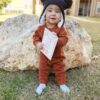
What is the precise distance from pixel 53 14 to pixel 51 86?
787 millimetres

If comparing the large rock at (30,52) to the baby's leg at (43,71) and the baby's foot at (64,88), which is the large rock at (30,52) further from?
the baby's foot at (64,88)

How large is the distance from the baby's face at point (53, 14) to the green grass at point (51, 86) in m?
0.72

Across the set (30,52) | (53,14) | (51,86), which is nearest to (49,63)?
(51,86)

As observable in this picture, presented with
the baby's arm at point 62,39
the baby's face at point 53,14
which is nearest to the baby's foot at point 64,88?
the baby's arm at point 62,39

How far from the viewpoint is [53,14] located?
2.46 metres

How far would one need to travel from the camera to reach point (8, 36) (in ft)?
11.4

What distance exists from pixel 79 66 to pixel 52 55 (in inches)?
31.1

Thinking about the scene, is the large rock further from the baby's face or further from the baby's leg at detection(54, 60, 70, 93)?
the baby's face

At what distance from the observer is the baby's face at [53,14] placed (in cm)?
245

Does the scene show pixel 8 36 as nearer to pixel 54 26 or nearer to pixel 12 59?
pixel 12 59

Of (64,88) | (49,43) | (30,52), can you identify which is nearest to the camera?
(49,43)

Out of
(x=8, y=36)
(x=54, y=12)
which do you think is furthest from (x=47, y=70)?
(x=8, y=36)

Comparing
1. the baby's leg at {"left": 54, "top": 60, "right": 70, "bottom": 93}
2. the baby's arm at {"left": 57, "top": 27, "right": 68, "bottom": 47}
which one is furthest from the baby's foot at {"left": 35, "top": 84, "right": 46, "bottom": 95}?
the baby's arm at {"left": 57, "top": 27, "right": 68, "bottom": 47}

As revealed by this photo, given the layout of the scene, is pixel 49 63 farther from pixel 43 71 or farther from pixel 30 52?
pixel 30 52
